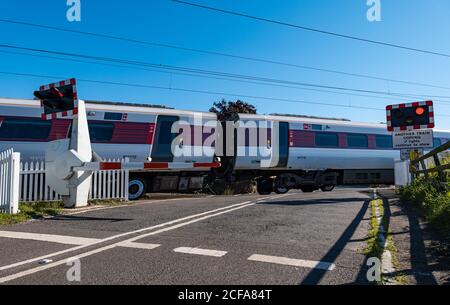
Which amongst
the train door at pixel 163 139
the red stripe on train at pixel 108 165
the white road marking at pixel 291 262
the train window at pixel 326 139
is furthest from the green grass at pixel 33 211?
the train window at pixel 326 139

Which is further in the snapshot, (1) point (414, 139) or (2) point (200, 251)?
(1) point (414, 139)

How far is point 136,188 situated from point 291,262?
962 centimetres

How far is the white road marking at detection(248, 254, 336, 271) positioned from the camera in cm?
397

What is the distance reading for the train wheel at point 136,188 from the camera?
1284cm

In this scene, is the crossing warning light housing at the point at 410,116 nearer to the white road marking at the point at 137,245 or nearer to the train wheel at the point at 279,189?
the train wheel at the point at 279,189

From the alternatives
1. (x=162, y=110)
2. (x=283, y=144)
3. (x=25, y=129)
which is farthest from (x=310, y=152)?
(x=25, y=129)

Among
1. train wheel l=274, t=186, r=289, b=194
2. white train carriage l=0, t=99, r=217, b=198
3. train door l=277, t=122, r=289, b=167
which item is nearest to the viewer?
white train carriage l=0, t=99, r=217, b=198

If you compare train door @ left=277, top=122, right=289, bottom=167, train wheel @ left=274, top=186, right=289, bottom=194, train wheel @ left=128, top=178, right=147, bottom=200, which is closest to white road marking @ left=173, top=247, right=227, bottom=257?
train wheel @ left=128, top=178, right=147, bottom=200

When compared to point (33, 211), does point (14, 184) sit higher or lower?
higher

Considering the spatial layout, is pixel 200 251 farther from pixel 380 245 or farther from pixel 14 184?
pixel 14 184

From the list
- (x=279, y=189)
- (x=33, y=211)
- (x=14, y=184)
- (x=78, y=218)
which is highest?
(x=14, y=184)

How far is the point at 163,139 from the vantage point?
13.6 m

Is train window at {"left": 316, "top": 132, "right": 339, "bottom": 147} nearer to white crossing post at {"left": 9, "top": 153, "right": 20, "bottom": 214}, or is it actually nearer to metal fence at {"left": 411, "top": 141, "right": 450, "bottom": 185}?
metal fence at {"left": 411, "top": 141, "right": 450, "bottom": 185}

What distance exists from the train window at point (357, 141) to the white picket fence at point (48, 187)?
11.1 meters
